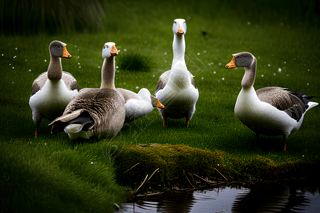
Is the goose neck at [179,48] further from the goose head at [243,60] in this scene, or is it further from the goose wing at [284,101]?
the goose wing at [284,101]

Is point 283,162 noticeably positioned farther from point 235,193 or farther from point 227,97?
point 227,97

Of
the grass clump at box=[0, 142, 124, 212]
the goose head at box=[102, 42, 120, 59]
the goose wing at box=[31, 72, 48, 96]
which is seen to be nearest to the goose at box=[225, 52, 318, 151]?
the goose head at box=[102, 42, 120, 59]

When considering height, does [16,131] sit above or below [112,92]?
below

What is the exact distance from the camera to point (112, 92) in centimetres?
→ 619

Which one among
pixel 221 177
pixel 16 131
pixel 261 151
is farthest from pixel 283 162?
pixel 16 131

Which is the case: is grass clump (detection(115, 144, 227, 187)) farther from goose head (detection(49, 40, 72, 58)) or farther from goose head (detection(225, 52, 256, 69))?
goose head (detection(49, 40, 72, 58))

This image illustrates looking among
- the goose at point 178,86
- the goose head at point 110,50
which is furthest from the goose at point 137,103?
the goose head at point 110,50

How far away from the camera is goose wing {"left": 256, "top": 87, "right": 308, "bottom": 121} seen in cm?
641

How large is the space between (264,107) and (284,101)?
0.61m

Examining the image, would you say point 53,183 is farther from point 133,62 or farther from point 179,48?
point 133,62

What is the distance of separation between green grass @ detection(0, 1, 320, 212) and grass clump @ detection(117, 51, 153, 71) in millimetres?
127

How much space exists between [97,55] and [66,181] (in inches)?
380

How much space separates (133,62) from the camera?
11.7 meters

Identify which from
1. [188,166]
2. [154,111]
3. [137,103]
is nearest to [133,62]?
[154,111]
